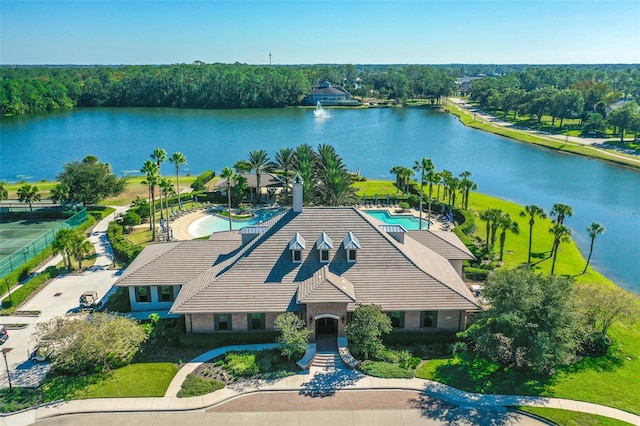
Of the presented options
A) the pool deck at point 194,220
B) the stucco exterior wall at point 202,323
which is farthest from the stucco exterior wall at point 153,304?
the pool deck at point 194,220

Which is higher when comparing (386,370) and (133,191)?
(133,191)

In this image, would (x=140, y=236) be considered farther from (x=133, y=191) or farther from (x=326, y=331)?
(x=326, y=331)

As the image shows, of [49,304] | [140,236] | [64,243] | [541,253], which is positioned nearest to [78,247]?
[64,243]

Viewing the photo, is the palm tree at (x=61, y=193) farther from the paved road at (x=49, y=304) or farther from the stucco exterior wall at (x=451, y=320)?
the stucco exterior wall at (x=451, y=320)

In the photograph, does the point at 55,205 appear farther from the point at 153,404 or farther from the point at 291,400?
the point at 291,400

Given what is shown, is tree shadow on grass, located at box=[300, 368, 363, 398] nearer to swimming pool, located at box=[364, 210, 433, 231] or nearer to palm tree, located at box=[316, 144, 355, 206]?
palm tree, located at box=[316, 144, 355, 206]

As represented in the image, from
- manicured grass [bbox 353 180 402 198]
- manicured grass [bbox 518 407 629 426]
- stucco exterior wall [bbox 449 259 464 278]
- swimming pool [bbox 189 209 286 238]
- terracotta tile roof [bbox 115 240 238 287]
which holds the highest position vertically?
terracotta tile roof [bbox 115 240 238 287]

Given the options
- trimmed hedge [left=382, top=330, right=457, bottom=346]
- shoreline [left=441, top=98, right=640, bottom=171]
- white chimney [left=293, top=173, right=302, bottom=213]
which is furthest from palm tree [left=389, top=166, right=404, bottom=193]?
shoreline [left=441, top=98, right=640, bottom=171]
